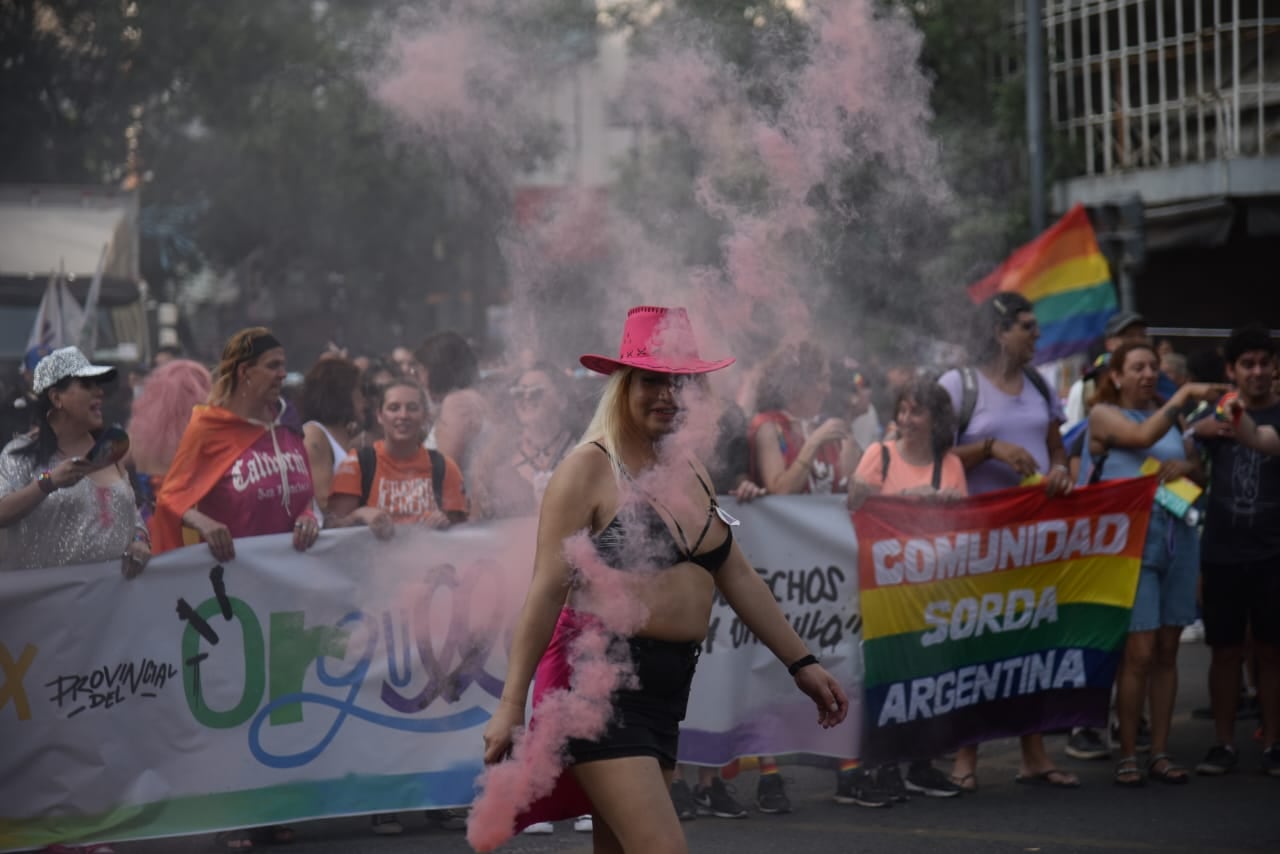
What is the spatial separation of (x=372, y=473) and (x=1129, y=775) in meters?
3.58

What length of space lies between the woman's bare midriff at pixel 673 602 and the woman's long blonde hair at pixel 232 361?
282cm

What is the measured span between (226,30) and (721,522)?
20.3m

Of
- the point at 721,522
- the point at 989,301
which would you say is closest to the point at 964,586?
the point at 989,301

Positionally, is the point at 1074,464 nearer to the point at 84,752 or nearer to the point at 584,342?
the point at 584,342

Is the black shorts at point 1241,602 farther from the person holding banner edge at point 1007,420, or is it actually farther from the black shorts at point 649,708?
the black shorts at point 649,708

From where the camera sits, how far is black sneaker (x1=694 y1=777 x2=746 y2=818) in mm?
6645

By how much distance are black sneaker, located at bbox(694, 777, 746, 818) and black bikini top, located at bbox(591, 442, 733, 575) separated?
275 cm

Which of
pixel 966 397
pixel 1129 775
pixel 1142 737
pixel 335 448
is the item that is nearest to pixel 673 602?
pixel 966 397

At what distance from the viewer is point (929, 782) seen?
7031mm

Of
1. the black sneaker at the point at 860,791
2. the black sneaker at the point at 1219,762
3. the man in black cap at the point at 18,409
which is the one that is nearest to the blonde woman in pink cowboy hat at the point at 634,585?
the black sneaker at the point at 860,791

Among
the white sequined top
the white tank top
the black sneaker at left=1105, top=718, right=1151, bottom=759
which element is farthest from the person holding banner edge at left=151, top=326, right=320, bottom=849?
the black sneaker at left=1105, top=718, right=1151, bottom=759

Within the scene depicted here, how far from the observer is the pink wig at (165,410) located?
24.9ft

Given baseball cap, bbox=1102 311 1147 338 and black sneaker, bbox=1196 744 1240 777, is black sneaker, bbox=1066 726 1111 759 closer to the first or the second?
black sneaker, bbox=1196 744 1240 777

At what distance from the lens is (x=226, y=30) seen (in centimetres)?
2269
